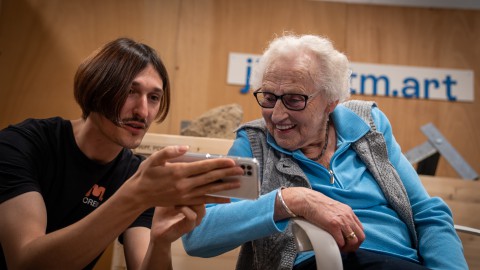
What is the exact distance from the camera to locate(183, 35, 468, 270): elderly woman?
101 centimetres

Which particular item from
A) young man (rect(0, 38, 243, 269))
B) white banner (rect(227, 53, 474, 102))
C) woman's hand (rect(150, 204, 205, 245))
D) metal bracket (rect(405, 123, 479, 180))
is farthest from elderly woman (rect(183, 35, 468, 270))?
white banner (rect(227, 53, 474, 102))

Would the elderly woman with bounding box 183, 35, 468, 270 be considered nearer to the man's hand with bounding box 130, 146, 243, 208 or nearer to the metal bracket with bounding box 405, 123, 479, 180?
the man's hand with bounding box 130, 146, 243, 208

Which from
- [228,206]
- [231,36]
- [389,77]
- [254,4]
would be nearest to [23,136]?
[228,206]

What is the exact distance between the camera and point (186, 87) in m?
2.92

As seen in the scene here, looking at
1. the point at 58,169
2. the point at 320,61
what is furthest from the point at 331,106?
the point at 58,169

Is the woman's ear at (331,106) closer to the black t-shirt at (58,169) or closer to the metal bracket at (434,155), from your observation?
the black t-shirt at (58,169)

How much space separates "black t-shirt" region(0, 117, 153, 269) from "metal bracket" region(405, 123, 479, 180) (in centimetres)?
175

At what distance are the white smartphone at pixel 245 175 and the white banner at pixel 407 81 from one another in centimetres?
214

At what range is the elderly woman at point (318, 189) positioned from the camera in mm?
1014

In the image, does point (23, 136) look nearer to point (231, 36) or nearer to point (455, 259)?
point (455, 259)

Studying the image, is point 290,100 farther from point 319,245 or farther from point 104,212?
point 104,212

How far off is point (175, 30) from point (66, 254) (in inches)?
92.3

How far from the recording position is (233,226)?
102 cm

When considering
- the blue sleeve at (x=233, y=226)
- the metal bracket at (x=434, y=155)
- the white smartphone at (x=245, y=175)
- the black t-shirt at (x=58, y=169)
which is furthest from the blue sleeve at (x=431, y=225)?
the metal bracket at (x=434, y=155)
